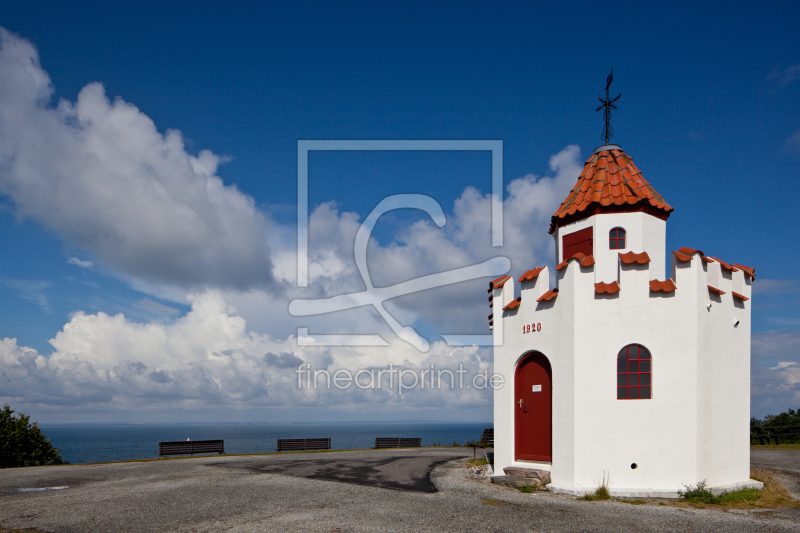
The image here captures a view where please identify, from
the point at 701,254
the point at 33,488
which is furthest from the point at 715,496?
the point at 33,488

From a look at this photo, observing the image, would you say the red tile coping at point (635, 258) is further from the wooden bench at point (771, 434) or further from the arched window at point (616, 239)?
the wooden bench at point (771, 434)

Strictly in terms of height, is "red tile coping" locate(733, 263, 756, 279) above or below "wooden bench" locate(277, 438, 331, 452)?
above

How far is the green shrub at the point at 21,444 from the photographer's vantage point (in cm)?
2155

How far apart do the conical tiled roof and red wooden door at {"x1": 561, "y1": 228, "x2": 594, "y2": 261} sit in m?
0.48

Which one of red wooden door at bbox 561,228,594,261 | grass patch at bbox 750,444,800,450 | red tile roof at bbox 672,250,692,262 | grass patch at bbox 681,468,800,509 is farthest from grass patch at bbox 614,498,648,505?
grass patch at bbox 750,444,800,450

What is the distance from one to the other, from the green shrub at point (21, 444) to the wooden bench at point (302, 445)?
34.9ft

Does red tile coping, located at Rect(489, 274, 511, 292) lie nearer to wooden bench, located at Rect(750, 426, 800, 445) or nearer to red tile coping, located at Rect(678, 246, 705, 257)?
red tile coping, located at Rect(678, 246, 705, 257)

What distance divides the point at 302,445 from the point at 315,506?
1863 centimetres

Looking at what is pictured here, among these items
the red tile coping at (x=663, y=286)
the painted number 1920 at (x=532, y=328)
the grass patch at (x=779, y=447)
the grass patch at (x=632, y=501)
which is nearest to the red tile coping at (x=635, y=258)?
the red tile coping at (x=663, y=286)

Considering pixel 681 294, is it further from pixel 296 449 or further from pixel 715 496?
pixel 296 449

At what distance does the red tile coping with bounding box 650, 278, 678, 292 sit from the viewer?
13203mm

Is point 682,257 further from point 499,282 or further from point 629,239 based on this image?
point 499,282

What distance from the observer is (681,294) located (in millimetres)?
13289

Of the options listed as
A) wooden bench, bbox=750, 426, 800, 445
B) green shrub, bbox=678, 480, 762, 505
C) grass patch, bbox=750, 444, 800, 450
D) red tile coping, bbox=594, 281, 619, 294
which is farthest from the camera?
wooden bench, bbox=750, 426, 800, 445
